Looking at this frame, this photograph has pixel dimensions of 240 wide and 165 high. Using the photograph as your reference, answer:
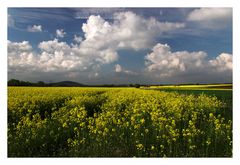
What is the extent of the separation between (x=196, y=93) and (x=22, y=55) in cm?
676

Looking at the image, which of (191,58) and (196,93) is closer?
(191,58)

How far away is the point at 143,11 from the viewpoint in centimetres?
587

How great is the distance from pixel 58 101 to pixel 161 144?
5.57 metres

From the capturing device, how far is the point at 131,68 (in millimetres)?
6312

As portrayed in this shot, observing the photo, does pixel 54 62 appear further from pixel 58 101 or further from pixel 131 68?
pixel 58 101
